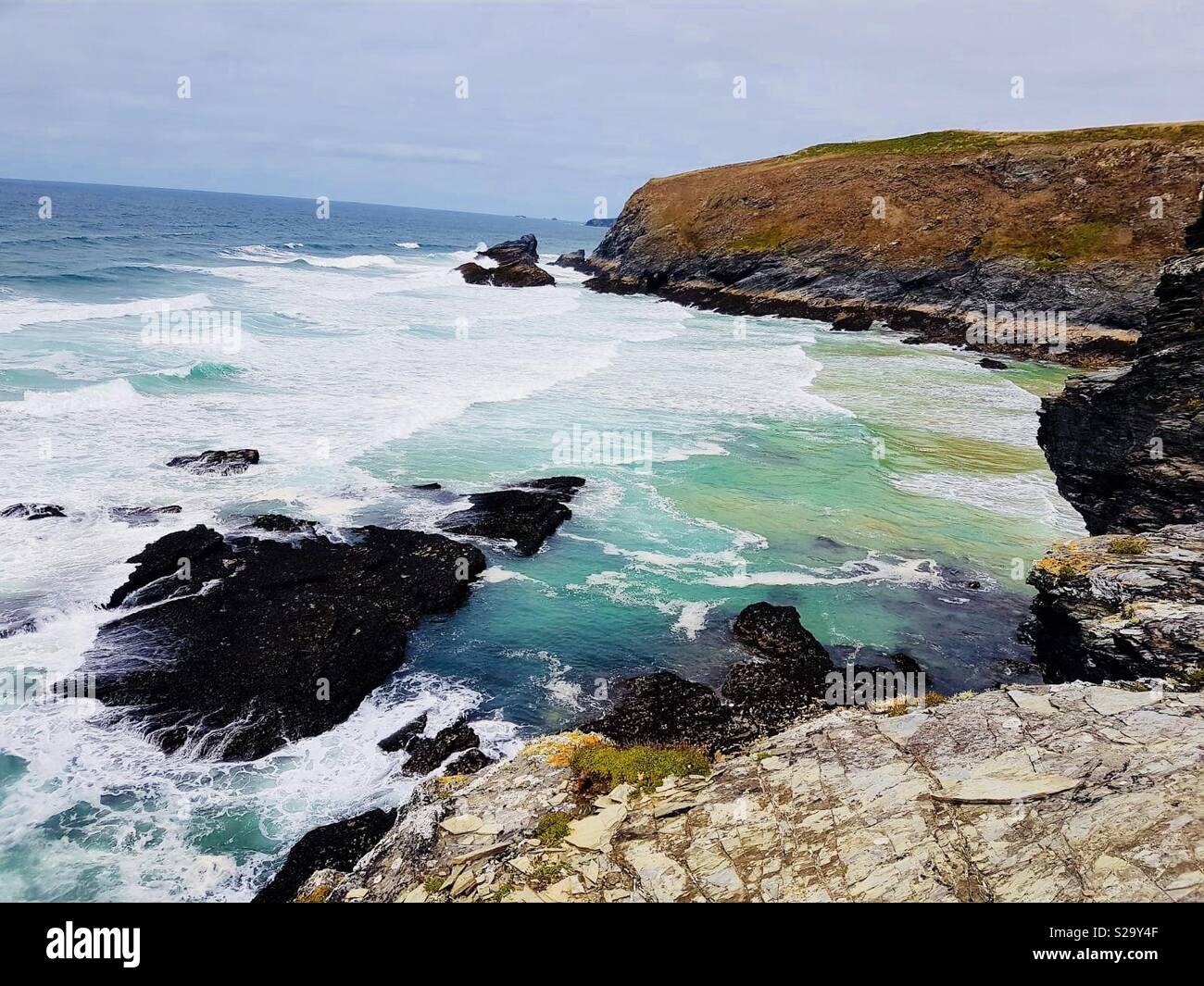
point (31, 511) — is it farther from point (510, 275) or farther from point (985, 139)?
point (985, 139)

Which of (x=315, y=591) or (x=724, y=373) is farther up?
(x=724, y=373)

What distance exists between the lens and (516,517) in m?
21.8

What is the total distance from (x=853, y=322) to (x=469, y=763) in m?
65.6

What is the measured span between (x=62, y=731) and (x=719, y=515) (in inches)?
680

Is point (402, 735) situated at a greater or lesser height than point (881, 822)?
lesser

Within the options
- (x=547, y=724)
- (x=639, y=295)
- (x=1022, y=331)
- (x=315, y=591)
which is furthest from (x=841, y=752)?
(x=639, y=295)

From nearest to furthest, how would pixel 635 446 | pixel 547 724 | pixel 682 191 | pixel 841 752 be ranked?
pixel 841 752 → pixel 547 724 → pixel 635 446 → pixel 682 191

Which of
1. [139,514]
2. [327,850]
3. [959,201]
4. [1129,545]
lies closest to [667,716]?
[327,850]

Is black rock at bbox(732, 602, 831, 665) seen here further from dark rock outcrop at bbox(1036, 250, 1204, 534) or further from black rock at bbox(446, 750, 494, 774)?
dark rock outcrop at bbox(1036, 250, 1204, 534)

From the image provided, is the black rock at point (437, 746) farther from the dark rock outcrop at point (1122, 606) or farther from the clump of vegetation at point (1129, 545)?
the clump of vegetation at point (1129, 545)

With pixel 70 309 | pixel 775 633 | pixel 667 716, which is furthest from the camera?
pixel 70 309

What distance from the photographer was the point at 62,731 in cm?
1269

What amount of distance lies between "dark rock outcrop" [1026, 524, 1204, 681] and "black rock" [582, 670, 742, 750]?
615cm
